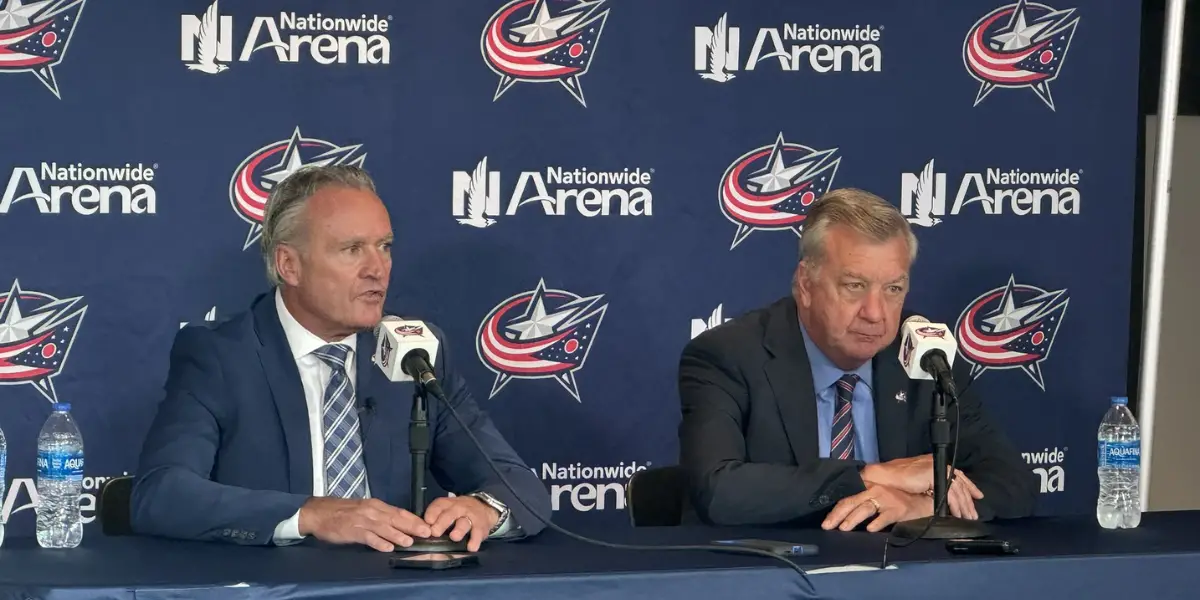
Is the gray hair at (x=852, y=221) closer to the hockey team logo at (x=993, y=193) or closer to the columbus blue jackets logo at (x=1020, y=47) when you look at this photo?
the hockey team logo at (x=993, y=193)

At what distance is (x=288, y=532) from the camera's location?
280 centimetres

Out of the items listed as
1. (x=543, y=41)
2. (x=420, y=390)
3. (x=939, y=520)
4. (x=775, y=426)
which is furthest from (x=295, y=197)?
(x=939, y=520)

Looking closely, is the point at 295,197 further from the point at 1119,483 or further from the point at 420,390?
the point at 1119,483

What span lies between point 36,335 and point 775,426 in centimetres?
216

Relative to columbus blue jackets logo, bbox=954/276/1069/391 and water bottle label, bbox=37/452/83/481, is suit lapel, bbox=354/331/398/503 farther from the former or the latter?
Answer: columbus blue jackets logo, bbox=954/276/1069/391

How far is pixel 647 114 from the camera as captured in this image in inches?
180

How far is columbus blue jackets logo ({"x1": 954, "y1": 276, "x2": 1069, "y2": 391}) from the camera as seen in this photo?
4840 mm

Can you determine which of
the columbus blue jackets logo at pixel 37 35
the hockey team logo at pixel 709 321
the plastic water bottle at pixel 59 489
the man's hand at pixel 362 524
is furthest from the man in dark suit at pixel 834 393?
the columbus blue jackets logo at pixel 37 35

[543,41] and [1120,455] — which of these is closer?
[1120,455]

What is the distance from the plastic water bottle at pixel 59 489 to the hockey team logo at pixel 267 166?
139 cm

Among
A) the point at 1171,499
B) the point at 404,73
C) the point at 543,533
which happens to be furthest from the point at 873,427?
→ the point at 1171,499

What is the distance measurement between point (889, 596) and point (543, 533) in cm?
78

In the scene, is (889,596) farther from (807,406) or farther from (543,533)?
(807,406)

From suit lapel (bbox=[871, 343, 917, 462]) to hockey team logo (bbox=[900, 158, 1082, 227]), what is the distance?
4.07 ft
